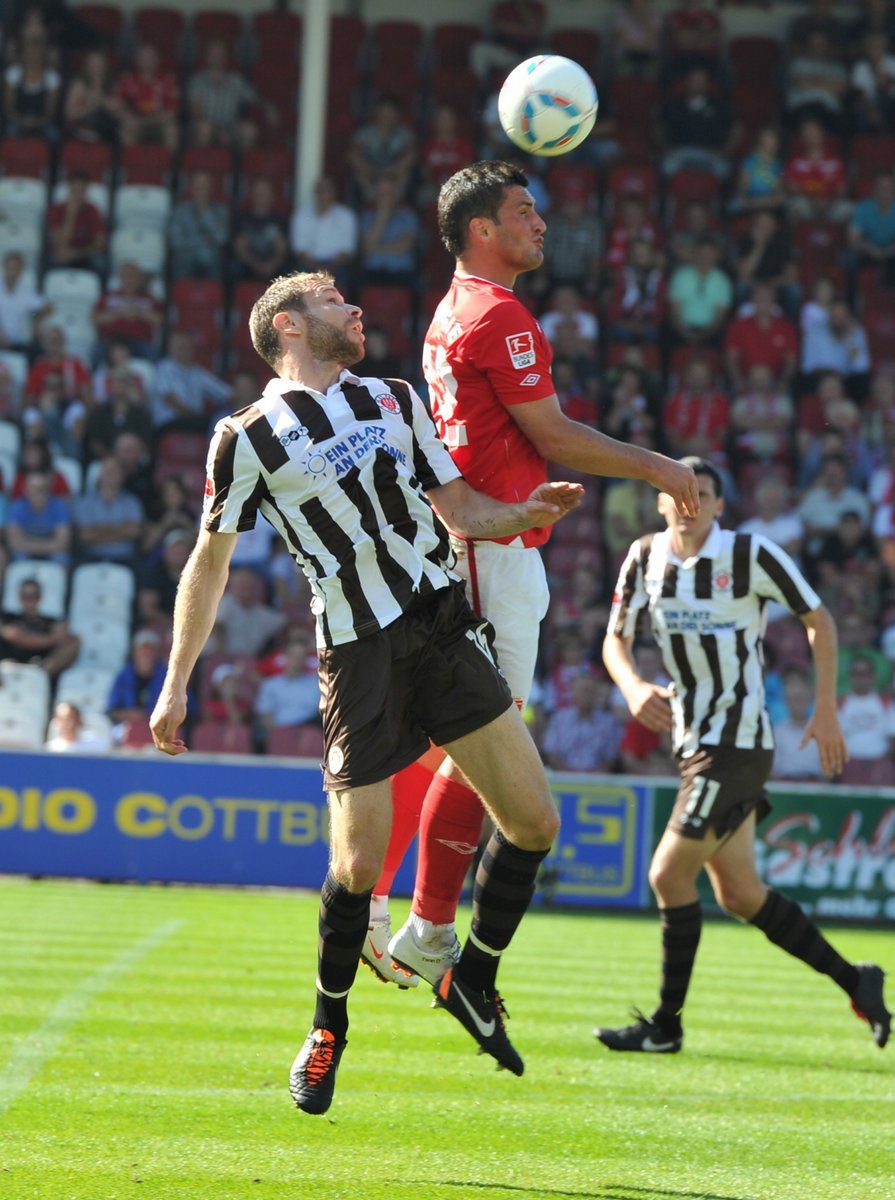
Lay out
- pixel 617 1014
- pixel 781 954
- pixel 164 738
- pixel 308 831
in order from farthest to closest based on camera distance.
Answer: pixel 308 831 < pixel 781 954 < pixel 617 1014 < pixel 164 738

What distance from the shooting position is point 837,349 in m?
17.2

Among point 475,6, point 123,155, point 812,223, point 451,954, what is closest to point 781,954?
point 451,954

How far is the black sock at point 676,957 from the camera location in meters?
6.82

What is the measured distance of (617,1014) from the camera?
7.90 metres

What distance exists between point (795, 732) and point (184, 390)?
6.49m

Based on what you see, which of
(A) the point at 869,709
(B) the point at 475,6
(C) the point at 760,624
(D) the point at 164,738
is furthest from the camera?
(B) the point at 475,6

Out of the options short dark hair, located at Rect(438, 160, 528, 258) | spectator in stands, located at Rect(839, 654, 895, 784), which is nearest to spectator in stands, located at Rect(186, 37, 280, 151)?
spectator in stands, located at Rect(839, 654, 895, 784)

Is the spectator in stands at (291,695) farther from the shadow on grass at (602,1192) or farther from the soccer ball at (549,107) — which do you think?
the shadow on grass at (602,1192)

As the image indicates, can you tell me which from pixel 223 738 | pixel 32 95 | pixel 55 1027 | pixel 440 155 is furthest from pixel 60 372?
pixel 55 1027

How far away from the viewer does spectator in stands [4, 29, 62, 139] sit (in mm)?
18609

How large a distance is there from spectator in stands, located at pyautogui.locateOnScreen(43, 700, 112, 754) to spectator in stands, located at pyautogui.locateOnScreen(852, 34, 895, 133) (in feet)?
35.7

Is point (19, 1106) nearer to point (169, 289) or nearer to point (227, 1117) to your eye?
point (227, 1117)

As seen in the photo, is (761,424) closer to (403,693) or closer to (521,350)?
(521,350)

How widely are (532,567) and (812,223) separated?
45.9 feet
